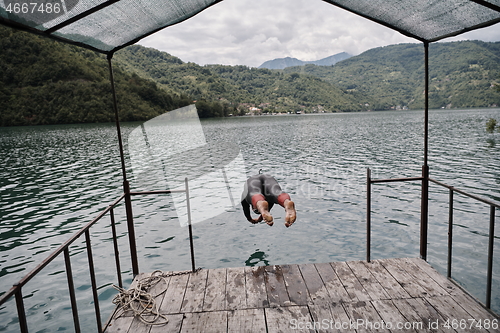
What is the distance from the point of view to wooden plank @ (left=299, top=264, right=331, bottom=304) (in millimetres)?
2602

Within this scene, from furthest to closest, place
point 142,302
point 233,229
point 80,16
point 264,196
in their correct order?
point 233,229 → point 264,196 → point 142,302 → point 80,16

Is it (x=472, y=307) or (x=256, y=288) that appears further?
(x=256, y=288)

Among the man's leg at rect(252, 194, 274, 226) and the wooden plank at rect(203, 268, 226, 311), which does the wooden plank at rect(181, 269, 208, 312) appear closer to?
the wooden plank at rect(203, 268, 226, 311)

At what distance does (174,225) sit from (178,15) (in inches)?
267

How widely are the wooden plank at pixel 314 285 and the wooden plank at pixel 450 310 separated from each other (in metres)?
0.85

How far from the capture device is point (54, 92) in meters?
55.4

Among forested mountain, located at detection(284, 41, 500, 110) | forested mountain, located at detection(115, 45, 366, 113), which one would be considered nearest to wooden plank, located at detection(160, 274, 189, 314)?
forested mountain, located at detection(284, 41, 500, 110)

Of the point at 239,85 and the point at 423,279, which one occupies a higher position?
the point at 239,85

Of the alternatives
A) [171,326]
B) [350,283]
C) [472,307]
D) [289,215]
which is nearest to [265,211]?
[289,215]

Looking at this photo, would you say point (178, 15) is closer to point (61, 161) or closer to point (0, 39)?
point (61, 161)

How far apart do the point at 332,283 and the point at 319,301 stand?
0.34m

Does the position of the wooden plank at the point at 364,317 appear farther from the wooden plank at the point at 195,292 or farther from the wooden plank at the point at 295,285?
the wooden plank at the point at 195,292

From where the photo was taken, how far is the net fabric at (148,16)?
1887mm

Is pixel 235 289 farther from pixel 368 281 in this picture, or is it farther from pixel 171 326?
pixel 368 281
